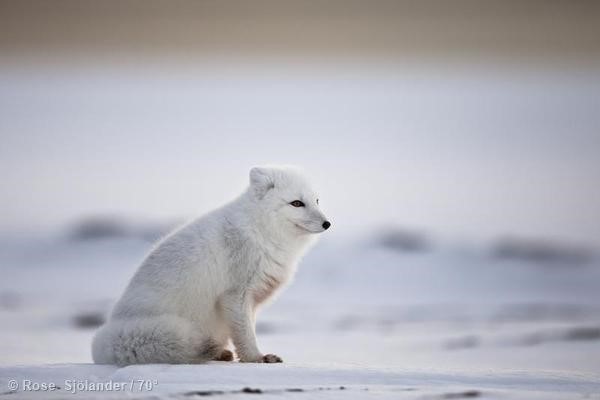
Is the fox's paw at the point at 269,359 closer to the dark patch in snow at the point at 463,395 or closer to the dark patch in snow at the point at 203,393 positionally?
the dark patch in snow at the point at 203,393

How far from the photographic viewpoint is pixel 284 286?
5043 millimetres

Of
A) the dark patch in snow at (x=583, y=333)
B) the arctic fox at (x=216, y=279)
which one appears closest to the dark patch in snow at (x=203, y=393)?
the arctic fox at (x=216, y=279)

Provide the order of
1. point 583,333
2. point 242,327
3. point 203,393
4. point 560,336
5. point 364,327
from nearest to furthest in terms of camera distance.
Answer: point 203,393 < point 242,327 < point 560,336 < point 583,333 < point 364,327

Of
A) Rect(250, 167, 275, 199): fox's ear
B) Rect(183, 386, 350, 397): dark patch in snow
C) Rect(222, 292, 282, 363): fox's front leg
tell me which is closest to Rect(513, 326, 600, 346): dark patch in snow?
Rect(250, 167, 275, 199): fox's ear

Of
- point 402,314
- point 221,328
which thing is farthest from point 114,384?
point 402,314

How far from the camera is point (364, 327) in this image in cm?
1022

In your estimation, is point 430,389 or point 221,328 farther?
point 221,328

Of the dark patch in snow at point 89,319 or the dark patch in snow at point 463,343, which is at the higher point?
the dark patch in snow at point 89,319

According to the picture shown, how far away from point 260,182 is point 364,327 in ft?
18.0

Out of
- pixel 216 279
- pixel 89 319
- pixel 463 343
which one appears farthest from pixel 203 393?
pixel 89 319

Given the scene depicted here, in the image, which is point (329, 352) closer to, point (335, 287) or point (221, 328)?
point (221, 328)

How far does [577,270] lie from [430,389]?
10.8 m

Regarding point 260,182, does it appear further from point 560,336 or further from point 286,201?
point 560,336

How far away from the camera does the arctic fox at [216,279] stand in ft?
14.7
